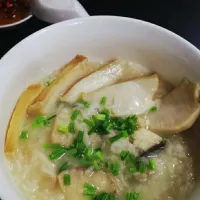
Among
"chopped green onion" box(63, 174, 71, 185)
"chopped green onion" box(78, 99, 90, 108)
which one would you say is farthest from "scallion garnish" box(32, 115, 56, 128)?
"chopped green onion" box(63, 174, 71, 185)

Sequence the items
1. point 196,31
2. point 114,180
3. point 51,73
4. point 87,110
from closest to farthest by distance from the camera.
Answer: point 114,180 < point 87,110 < point 51,73 < point 196,31

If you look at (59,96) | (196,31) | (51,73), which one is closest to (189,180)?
(59,96)

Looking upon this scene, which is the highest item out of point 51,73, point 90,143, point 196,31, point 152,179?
point 51,73

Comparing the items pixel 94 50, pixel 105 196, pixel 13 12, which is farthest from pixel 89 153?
pixel 13 12

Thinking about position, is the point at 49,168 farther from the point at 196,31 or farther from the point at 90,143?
the point at 196,31

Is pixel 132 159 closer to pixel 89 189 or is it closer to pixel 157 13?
pixel 89 189

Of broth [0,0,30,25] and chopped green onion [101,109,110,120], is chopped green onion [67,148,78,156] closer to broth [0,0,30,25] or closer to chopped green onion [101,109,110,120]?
chopped green onion [101,109,110,120]

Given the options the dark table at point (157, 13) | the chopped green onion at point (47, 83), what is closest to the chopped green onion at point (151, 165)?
the chopped green onion at point (47, 83)

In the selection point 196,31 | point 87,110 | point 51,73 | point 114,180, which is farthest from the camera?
point 196,31
